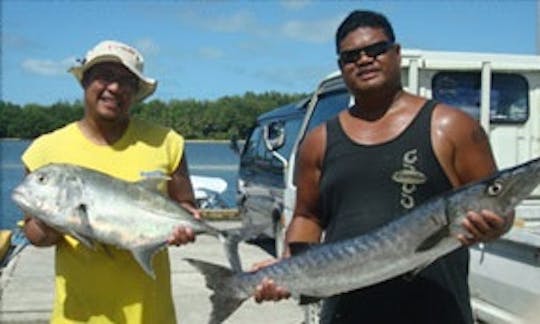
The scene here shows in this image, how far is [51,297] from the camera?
9.59m

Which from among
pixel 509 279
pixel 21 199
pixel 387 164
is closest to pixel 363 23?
pixel 387 164

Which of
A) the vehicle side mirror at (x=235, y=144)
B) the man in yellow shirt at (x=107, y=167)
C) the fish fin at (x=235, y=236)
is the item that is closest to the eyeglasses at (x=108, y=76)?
the man in yellow shirt at (x=107, y=167)

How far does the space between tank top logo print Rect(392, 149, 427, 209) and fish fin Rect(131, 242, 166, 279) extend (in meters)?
1.08

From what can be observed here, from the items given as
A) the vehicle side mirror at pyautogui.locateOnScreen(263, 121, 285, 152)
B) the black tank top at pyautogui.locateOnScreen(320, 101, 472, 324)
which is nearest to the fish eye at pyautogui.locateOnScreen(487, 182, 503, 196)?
the black tank top at pyautogui.locateOnScreen(320, 101, 472, 324)

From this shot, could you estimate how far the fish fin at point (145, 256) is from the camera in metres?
3.51

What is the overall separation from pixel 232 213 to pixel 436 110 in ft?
49.1

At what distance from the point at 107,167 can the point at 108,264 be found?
411 mm

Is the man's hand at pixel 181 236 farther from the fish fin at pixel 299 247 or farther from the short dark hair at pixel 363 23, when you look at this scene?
the short dark hair at pixel 363 23

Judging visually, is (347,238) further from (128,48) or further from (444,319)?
(128,48)

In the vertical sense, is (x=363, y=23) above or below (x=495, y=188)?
above

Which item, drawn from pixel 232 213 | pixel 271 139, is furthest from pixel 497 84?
pixel 232 213

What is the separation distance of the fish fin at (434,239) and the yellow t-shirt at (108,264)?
1290mm

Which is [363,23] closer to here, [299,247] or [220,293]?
[299,247]

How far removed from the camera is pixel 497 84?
24.7 feet
